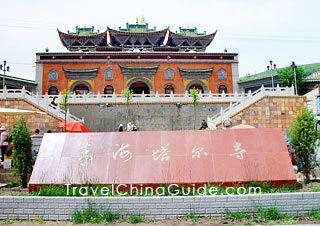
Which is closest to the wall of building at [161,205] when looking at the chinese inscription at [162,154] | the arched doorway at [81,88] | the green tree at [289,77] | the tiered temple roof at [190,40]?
the chinese inscription at [162,154]

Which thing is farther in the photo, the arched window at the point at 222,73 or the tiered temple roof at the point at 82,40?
the tiered temple roof at the point at 82,40

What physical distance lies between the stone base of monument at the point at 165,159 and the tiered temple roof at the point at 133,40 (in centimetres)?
2884

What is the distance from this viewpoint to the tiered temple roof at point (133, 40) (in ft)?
116

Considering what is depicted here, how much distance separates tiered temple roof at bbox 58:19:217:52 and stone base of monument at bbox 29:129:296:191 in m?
28.8

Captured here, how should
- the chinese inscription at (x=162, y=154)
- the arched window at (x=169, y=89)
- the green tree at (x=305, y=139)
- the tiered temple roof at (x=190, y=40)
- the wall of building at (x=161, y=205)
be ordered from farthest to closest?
the tiered temple roof at (x=190, y=40)
the arched window at (x=169, y=89)
the green tree at (x=305, y=139)
the chinese inscription at (x=162, y=154)
the wall of building at (x=161, y=205)

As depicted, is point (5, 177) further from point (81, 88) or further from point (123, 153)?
point (81, 88)

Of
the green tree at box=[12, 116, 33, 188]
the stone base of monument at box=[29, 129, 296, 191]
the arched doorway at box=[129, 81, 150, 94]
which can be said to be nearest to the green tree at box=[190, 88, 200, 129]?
the arched doorway at box=[129, 81, 150, 94]

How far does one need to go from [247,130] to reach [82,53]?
87.9ft

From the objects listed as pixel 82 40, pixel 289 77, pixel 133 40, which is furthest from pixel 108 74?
pixel 289 77

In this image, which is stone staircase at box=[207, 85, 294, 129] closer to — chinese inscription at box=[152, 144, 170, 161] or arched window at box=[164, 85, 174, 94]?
arched window at box=[164, 85, 174, 94]

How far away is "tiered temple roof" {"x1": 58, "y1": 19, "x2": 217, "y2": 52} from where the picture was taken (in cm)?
3538

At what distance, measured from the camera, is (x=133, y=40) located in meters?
35.9

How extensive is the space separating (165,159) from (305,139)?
3.34m

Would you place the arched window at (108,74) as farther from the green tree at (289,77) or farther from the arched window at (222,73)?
the green tree at (289,77)
